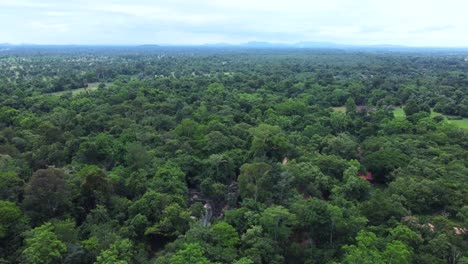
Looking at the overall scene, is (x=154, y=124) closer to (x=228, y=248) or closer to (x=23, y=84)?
(x=228, y=248)

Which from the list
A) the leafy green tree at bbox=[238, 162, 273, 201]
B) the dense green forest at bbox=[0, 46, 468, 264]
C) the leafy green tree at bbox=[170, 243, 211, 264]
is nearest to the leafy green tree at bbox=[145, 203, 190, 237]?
the dense green forest at bbox=[0, 46, 468, 264]

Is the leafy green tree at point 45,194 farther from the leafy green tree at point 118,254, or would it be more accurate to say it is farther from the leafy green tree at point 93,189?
the leafy green tree at point 118,254

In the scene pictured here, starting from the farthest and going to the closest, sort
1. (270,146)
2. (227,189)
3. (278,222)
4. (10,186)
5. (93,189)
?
(270,146) < (227,189) < (93,189) < (10,186) < (278,222)

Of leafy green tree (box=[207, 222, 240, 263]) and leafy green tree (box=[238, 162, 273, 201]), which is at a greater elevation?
leafy green tree (box=[238, 162, 273, 201])

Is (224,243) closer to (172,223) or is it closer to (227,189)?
(172,223)

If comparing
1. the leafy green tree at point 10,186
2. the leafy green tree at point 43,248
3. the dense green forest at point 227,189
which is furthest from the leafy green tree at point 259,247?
the leafy green tree at point 10,186

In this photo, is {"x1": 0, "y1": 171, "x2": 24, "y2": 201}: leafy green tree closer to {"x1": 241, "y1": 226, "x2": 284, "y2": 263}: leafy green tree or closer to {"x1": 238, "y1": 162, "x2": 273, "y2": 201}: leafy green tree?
{"x1": 238, "y1": 162, "x2": 273, "y2": 201}: leafy green tree

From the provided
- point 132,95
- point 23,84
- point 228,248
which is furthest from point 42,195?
point 23,84

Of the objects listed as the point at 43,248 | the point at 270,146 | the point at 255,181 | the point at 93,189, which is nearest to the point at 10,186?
the point at 93,189
